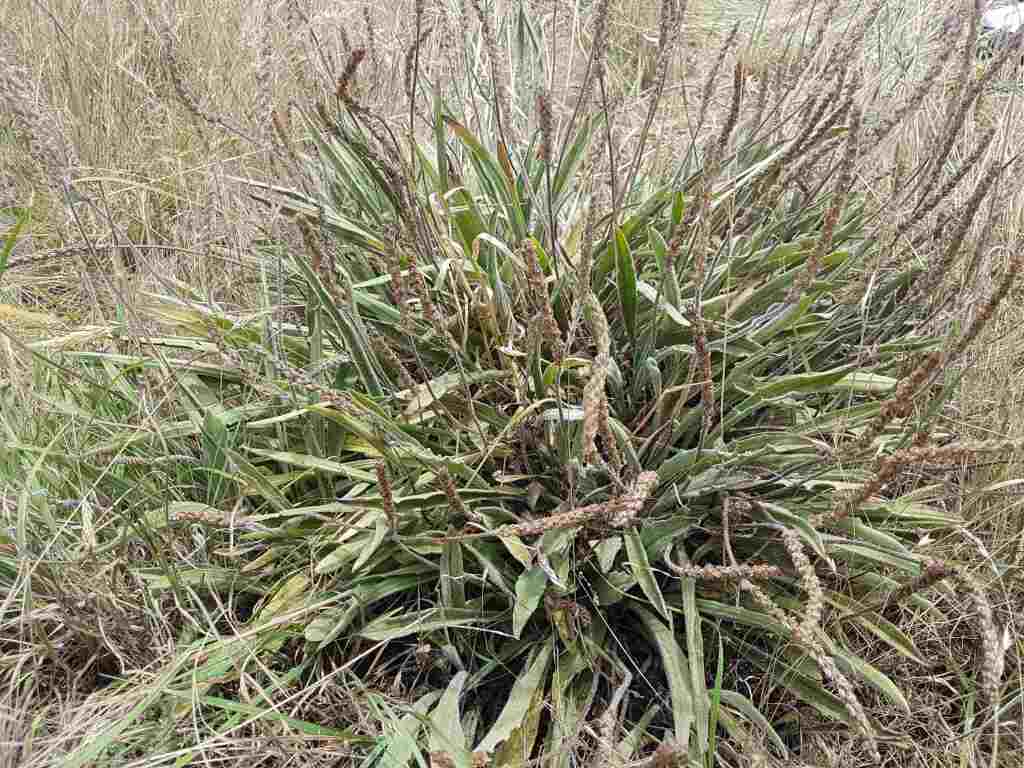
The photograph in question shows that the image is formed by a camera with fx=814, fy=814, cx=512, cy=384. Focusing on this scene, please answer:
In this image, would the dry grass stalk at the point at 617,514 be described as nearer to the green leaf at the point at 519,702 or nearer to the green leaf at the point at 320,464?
the green leaf at the point at 519,702

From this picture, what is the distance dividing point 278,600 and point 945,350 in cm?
112

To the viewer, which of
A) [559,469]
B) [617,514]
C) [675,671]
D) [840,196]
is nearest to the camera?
[617,514]

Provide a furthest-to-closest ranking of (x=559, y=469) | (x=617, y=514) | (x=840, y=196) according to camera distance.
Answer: (x=559, y=469) < (x=840, y=196) < (x=617, y=514)

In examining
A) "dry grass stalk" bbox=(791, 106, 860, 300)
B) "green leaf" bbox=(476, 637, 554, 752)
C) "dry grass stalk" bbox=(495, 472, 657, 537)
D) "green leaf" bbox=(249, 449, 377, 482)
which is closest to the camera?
"dry grass stalk" bbox=(495, 472, 657, 537)

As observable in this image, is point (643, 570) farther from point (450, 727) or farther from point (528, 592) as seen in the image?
point (450, 727)

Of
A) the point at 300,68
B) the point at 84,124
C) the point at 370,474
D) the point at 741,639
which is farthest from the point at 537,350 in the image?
the point at 300,68

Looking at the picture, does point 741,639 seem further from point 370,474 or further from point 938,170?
point 938,170

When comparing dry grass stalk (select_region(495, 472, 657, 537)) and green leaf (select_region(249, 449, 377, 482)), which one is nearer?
dry grass stalk (select_region(495, 472, 657, 537))

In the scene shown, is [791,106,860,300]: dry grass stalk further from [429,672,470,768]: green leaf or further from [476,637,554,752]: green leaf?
[429,672,470,768]: green leaf

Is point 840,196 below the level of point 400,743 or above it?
above

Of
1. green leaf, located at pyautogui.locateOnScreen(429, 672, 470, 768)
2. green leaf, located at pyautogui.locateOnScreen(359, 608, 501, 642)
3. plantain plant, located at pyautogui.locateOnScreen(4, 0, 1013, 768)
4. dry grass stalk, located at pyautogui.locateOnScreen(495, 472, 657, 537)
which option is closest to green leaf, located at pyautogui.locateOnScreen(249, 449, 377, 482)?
plantain plant, located at pyautogui.locateOnScreen(4, 0, 1013, 768)

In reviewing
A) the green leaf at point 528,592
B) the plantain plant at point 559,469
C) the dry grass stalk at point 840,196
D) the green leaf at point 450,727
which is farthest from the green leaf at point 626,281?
the green leaf at point 450,727

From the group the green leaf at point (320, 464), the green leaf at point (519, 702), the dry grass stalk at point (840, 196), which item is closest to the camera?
the dry grass stalk at point (840, 196)

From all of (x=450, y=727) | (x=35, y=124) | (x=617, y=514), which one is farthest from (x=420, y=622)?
(x=35, y=124)
